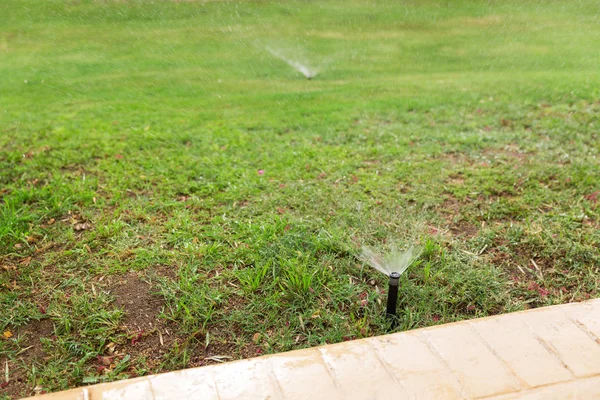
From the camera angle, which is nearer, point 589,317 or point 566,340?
point 566,340

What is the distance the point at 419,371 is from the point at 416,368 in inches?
0.7

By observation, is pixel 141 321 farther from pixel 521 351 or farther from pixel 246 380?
pixel 521 351

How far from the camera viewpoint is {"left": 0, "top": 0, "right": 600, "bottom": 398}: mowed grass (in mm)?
2484

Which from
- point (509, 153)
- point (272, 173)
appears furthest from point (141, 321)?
point (509, 153)

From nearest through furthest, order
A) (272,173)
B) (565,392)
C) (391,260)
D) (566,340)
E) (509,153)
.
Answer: (565,392) → (566,340) → (391,260) → (272,173) → (509,153)

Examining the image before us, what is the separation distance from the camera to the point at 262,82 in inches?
216

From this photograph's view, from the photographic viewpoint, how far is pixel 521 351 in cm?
217

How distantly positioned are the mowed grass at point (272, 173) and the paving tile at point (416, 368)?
183mm

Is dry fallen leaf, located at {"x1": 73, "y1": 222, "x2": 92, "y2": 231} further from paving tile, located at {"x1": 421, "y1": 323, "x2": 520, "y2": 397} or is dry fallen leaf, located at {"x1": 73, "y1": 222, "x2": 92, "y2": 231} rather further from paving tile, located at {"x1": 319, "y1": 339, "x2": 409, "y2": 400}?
paving tile, located at {"x1": 421, "y1": 323, "x2": 520, "y2": 397}

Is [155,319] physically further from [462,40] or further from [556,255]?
[462,40]

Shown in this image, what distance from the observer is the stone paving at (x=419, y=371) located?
6.48 feet

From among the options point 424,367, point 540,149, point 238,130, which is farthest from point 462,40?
point 424,367

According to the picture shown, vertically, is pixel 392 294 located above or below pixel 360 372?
above

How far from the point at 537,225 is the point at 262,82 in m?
3.26
